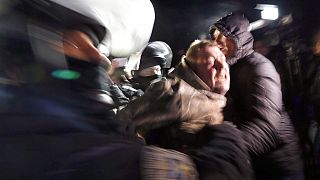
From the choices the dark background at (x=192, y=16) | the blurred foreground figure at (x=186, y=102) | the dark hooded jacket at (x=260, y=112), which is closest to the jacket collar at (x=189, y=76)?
the blurred foreground figure at (x=186, y=102)

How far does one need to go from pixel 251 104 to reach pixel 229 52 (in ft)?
0.90

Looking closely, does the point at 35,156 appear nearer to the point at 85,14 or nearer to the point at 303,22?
the point at 85,14

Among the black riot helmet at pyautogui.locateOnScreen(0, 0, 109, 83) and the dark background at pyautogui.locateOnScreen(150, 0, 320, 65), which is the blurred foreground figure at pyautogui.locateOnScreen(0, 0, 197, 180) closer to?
the black riot helmet at pyautogui.locateOnScreen(0, 0, 109, 83)

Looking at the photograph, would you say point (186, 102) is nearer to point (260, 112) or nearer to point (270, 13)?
point (260, 112)

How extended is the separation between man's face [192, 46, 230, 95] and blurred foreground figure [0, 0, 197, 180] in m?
0.87

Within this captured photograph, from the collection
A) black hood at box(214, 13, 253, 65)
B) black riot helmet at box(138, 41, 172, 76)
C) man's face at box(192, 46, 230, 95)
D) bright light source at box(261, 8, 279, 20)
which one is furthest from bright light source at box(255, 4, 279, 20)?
man's face at box(192, 46, 230, 95)

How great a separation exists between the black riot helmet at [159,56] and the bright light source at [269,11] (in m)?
0.48

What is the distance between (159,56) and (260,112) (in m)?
0.59

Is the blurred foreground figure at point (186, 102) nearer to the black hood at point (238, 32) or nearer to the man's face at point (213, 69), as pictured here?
the man's face at point (213, 69)

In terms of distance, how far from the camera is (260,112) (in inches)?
48.9

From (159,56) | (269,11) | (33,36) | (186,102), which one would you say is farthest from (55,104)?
(269,11)

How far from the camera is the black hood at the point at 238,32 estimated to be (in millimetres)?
1433

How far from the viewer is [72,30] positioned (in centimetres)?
42

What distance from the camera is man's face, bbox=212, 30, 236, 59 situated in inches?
57.2
